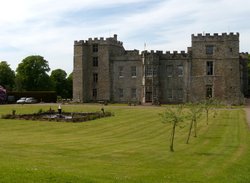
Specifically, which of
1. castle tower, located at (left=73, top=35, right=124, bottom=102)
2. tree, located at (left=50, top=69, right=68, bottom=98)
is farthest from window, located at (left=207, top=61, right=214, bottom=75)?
tree, located at (left=50, top=69, right=68, bottom=98)

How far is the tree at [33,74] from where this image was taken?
88625 mm

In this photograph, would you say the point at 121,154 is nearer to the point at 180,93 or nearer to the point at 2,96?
the point at 180,93

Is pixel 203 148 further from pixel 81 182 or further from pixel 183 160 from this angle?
pixel 81 182

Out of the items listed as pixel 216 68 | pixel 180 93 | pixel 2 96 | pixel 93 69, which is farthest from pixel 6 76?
pixel 216 68

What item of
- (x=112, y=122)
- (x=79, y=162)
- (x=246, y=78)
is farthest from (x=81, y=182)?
(x=246, y=78)

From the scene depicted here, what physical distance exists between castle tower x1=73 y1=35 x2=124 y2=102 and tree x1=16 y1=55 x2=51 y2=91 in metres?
24.0

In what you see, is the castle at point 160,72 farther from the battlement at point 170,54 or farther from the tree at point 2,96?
the tree at point 2,96

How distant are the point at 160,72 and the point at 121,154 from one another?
4610cm

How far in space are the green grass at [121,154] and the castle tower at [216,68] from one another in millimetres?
31985

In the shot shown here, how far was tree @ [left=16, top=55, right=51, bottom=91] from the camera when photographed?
88.6 m

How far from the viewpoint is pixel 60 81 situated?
103 meters

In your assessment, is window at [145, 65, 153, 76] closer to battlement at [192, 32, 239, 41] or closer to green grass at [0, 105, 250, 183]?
battlement at [192, 32, 239, 41]

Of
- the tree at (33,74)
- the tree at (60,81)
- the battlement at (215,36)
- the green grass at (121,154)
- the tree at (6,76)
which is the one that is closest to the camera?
the green grass at (121,154)

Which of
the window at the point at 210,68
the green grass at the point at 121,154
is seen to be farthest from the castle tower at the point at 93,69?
the green grass at the point at 121,154
